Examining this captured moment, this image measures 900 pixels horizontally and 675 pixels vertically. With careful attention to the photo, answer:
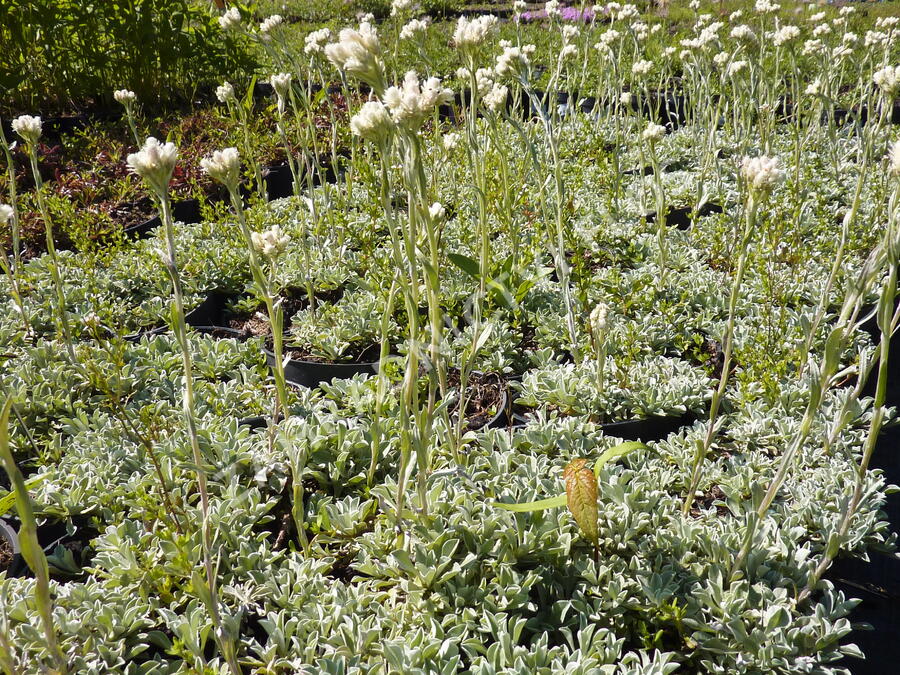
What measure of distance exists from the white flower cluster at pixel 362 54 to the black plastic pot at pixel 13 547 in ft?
3.50

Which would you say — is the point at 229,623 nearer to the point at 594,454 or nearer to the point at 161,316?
the point at 594,454

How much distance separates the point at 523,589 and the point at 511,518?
0.13 metres

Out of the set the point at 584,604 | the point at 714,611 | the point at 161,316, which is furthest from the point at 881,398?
the point at 161,316

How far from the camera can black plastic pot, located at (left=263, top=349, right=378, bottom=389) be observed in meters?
2.06

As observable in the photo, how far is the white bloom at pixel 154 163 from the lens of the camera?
0.86 meters

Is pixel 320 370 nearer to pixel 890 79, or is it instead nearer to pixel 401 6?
pixel 401 6

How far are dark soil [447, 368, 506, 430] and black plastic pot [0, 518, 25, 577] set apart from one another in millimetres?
998

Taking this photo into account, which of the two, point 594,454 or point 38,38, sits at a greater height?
point 38,38

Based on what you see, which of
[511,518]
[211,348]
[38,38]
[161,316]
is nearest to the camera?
[511,518]

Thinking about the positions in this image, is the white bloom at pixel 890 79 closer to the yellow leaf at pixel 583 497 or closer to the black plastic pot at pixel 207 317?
the yellow leaf at pixel 583 497

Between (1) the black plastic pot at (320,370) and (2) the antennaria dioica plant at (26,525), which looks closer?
(2) the antennaria dioica plant at (26,525)

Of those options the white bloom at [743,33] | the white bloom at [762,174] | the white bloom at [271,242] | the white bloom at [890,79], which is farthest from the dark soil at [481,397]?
the white bloom at [743,33]

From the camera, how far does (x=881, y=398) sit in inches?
37.6

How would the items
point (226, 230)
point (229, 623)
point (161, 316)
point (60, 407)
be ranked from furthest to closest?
point (226, 230) → point (161, 316) → point (60, 407) → point (229, 623)
